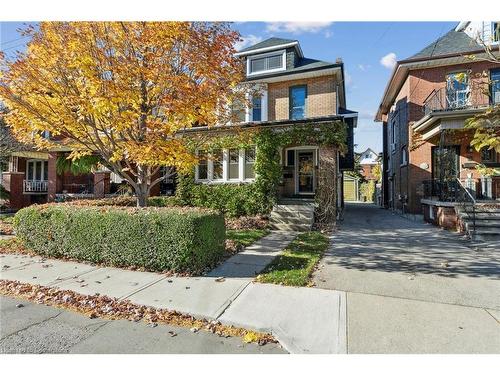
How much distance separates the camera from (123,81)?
22.7 ft

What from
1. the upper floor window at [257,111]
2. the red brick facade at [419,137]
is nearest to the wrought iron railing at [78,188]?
the upper floor window at [257,111]

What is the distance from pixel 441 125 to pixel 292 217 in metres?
7.29

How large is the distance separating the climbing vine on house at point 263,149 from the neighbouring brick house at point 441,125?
452 centimetres

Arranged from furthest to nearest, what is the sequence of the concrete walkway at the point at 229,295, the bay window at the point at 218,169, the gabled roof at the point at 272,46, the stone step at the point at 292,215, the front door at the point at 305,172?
1. the bay window at the point at 218,169
2. the gabled roof at the point at 272,46
3. the front door at the point at 305,172
4. the stone step at the point at 292,215
5. the concrete walkway at the point at 229,295

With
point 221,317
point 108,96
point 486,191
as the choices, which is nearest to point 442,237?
Result: point 486,191

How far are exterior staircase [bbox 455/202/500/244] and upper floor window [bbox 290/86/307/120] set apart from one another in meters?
7.86

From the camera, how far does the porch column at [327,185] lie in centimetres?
1238

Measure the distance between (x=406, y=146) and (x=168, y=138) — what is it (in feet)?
46.2

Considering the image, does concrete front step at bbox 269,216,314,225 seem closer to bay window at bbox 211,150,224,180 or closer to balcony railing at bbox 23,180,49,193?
bay window at bbox 211,150,224,180

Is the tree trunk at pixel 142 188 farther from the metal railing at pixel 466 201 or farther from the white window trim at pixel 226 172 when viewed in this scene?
the metal railing at pixel 466 201

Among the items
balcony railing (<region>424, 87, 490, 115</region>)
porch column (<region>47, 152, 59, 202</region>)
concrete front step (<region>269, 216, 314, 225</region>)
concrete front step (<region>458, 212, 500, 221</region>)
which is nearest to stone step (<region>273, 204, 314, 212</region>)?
concrete front step (<region>269, 216, 314, 225</region>)

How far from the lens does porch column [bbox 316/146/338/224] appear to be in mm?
12383

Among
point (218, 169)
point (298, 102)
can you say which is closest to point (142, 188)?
point (218, 169)

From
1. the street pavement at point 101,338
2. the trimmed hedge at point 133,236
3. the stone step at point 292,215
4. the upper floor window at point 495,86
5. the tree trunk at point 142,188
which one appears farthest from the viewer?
the upper floor window at point 495,86
